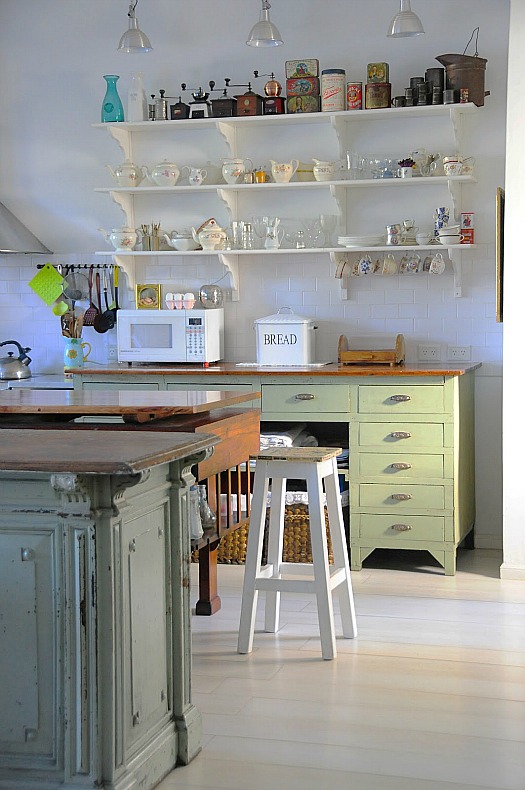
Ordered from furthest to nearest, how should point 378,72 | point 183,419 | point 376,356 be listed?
point 378,72 → point 376,356 → point 183,419

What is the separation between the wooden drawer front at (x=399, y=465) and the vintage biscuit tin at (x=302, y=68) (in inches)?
79.0

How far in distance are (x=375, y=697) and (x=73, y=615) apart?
1.25 m

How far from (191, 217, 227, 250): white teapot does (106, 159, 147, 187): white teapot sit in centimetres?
47

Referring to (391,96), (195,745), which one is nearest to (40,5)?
(391,96)

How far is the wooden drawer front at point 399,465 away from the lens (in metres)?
4.96

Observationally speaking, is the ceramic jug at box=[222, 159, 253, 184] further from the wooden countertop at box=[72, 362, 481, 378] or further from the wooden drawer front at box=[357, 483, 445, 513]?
the wooden drawer front at box=[357, 483, 445, 513]

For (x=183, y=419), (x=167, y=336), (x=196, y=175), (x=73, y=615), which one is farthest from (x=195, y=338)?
(x=73, y=615)

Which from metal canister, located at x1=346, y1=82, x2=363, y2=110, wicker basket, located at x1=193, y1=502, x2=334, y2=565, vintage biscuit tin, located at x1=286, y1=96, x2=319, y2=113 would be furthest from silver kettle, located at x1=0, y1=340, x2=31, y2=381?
metal canister, located at x1=346, y1=82, x2=363, y2=110

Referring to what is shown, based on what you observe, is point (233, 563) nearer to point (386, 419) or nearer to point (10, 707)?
point (386, 419)

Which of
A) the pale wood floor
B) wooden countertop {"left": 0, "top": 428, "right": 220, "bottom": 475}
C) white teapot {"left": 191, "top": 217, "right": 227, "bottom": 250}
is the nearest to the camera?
wooden countertop {"left": 0, "top": 428, "right": 220, "bottom": 475}

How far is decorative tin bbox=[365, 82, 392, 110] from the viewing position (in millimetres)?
5355

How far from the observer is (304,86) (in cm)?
547

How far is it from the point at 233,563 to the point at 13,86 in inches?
119

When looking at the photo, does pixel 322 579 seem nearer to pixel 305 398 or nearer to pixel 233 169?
pixel 305 398
